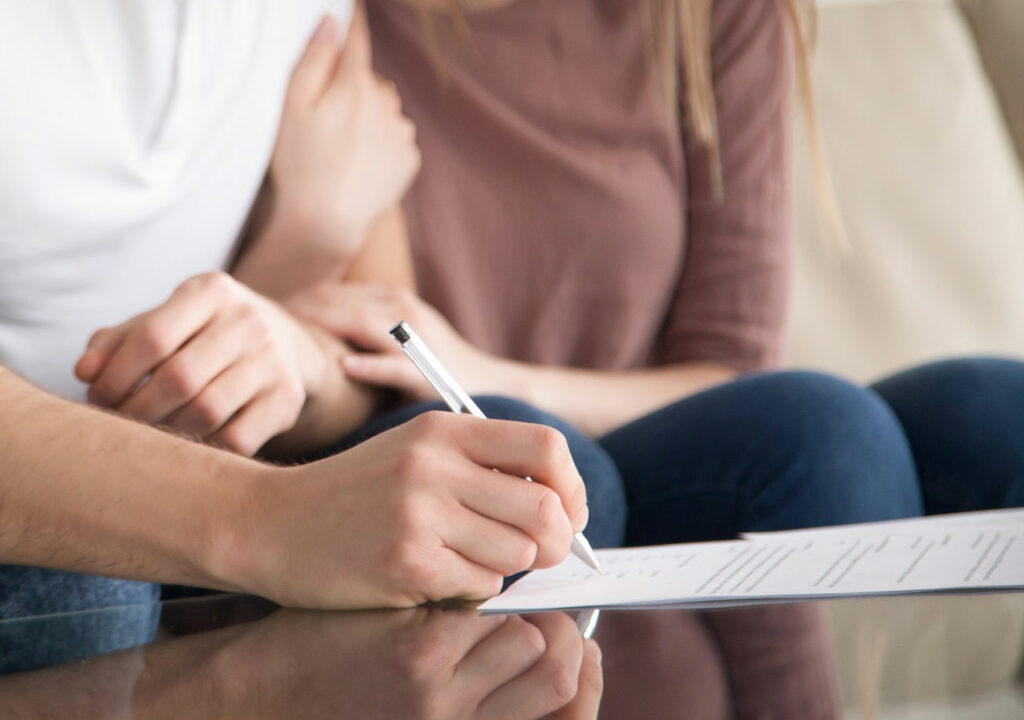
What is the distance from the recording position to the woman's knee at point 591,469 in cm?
62

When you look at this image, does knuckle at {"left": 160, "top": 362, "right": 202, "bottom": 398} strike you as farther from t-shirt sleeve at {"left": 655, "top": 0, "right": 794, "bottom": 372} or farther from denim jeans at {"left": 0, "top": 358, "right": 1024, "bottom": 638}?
t-shirt sleeve at {"left": 655, "top": 0, "right": 794, "bottom": 372}

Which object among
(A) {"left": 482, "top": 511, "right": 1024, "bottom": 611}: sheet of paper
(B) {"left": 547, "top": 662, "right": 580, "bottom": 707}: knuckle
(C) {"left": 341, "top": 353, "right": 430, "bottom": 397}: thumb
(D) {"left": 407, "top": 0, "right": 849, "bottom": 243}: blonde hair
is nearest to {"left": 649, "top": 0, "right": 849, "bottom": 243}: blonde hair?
(D) {"left": 407, "top": 0, "right": 849, "bottom": 243}: blonde hair

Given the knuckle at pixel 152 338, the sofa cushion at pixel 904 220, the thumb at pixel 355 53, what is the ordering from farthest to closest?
1. the sofa cushion at pixel 904 220
2. the thumb at pixel 355 53
3. the knuckle at pixel 152 338

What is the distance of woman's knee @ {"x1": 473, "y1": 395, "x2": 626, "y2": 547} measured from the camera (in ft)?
2.04

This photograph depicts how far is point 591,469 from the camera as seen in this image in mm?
638

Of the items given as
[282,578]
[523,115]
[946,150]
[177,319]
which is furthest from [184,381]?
[946,150]

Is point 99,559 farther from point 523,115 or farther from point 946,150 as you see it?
point 946,150

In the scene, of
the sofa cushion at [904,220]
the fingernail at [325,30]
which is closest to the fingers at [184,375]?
the fingernail at [325,30]

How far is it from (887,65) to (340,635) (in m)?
1.34

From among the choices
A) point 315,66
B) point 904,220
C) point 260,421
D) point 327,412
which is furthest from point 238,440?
point 904,220

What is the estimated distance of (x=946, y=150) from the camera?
1.46 meters

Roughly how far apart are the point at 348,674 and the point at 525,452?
0.12 m

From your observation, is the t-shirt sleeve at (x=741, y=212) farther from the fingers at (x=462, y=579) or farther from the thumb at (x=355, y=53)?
the fingers at (x=462, y=579)

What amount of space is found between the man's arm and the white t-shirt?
29cm
